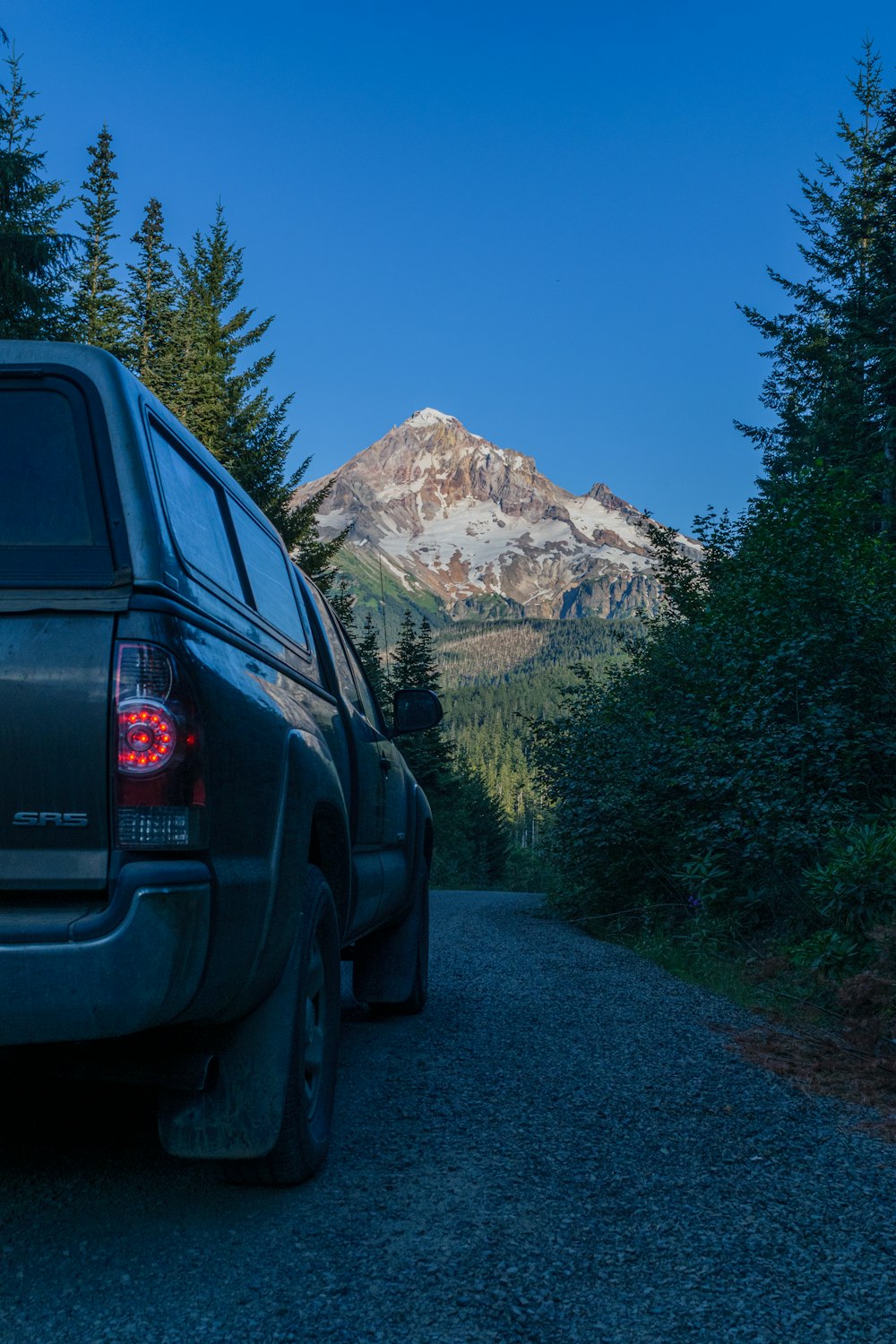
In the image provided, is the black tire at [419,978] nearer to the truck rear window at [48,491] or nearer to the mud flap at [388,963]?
the mud flap at [388,963]

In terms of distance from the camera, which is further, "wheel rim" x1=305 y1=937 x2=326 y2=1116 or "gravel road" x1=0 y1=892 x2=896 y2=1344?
"wheel rim" x1=305 y1=937 x2=326 y2=1116

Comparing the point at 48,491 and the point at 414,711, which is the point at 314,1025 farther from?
the point at 414,711

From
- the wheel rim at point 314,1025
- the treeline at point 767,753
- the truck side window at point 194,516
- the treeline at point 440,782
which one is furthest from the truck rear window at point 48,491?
the treeline at point 440,782

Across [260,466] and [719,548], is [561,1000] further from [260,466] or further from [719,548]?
[260,466]

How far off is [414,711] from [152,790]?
3.57m

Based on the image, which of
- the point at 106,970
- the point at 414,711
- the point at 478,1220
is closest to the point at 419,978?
the point at 414,711

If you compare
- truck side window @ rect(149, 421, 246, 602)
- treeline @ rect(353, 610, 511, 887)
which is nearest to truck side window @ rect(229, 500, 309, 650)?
truck side window @ rect(149, 421, 246, 602)

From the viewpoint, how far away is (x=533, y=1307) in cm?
246

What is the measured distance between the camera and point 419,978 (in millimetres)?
6043

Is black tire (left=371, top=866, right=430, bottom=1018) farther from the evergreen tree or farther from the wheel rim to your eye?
the evergreen tree

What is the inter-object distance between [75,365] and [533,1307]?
2533 millimetres

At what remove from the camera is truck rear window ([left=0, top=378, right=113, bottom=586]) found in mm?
2395

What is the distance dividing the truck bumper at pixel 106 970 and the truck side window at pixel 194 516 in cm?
89

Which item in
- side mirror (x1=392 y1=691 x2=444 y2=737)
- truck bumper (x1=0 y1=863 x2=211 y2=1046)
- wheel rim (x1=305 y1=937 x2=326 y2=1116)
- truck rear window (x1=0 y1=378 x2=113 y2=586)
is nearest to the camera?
truck bumper (x1=0 y1=863 x2=211 y2=1046)
